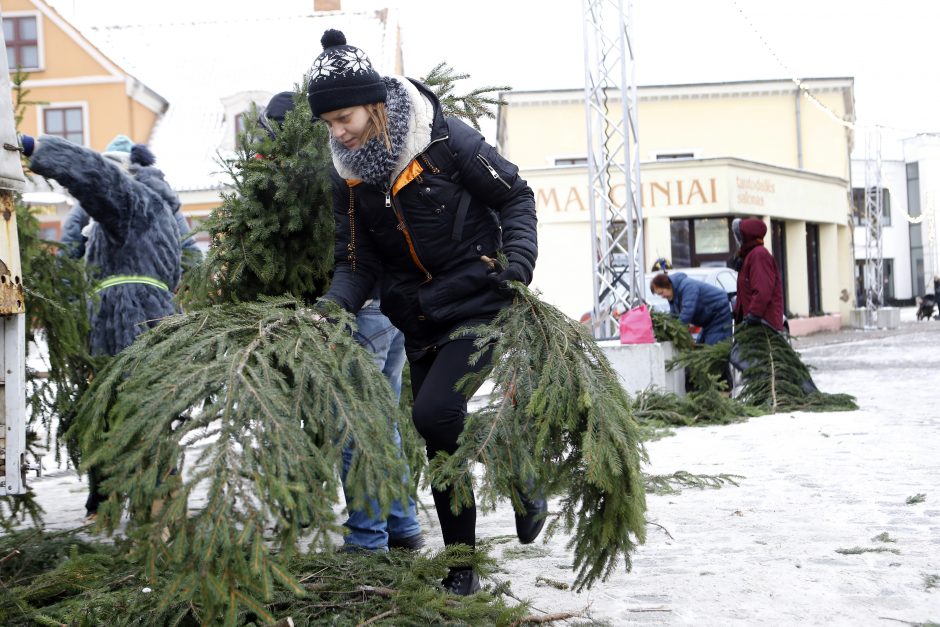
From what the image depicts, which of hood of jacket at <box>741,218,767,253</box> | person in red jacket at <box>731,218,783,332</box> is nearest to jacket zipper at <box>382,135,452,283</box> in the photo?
person in red jacket at <box>731,218,783,332</box>

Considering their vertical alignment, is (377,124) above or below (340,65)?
below

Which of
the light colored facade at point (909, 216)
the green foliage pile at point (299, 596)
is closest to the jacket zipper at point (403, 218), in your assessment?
the green foliage pile at point (299, 596)

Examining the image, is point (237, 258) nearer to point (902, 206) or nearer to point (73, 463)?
point (73, 463)

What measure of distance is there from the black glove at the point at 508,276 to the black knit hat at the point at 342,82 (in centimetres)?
73

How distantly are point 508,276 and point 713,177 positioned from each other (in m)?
24.6

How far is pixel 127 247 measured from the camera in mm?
5574

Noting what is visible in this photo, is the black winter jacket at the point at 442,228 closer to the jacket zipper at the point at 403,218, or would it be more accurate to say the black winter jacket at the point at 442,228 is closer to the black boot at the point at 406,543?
the jacket zipper at the point at 403,218

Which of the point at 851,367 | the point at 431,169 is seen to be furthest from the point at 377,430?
the point at 851,367

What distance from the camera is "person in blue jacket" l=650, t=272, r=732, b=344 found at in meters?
12.0

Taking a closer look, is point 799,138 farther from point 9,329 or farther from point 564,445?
point 9,329

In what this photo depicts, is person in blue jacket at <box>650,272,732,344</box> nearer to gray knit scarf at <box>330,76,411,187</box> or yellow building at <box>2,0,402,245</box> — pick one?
gray knit scarf at <box>330,76,411,187</box>

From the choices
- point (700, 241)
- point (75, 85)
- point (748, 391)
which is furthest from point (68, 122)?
point (748, 391)

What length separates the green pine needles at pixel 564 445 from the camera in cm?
316

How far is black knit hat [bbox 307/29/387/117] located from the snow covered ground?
1.81 m
